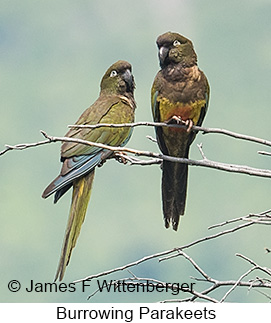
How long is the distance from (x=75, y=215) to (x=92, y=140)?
590mm

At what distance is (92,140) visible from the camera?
12.0 feet

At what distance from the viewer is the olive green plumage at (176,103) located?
11.1 feet

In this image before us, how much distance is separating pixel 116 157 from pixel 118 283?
4.66 feet

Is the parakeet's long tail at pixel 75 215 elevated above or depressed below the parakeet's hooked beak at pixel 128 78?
below

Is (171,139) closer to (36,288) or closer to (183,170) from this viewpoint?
(183,170)

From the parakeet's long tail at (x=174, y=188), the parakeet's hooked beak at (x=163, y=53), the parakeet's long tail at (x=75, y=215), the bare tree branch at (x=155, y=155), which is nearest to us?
the bare tree branch at (x=155, y=155)

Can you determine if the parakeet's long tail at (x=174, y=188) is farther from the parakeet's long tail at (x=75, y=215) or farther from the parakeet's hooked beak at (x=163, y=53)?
the parakeet's hooked beak at (x=163, y=53)

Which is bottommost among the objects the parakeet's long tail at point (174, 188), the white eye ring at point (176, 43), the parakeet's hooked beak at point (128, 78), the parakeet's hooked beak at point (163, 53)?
the parakeet's long tail at point (174, 188)

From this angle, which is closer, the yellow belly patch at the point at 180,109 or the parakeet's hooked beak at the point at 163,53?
the yellow belly patch at the point at 180,109

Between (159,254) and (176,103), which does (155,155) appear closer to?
(159,254)

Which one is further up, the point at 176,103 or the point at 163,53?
the point at 163,53

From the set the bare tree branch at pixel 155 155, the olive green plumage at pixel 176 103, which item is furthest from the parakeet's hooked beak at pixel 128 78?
the bare tree branch at pixel 155 155

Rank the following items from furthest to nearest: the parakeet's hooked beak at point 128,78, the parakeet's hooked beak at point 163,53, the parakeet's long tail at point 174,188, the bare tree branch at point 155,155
→ the parakeet's hooked beak at point 128,78 → the parakeet's long tail at point 174,188 → the parakeet's hooked beak at point 163,53 → the bare tree branch at point 155,155

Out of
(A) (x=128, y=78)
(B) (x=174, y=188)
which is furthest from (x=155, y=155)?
(A) (x=128, y=78)
